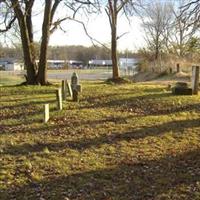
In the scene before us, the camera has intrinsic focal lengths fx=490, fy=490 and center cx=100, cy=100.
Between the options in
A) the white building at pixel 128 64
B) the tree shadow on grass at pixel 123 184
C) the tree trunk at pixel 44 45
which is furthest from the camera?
the white building at pixel 128 64

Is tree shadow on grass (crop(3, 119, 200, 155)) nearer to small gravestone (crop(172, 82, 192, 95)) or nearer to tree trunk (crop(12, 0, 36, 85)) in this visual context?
small gravestone (crop(172, 82, 192, 95))

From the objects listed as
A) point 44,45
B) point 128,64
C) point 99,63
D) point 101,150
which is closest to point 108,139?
point 101,150

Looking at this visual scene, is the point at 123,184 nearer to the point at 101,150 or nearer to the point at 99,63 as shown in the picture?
the point at 101,150

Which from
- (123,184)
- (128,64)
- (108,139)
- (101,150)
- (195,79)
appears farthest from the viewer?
(128,64)

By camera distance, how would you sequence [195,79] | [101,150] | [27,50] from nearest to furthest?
[101,150], [195,79], [27,50]

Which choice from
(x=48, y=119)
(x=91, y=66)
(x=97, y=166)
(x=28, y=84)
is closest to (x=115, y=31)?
(x=28, y=84)

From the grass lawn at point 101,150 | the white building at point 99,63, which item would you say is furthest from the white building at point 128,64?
the grass lawn at point 101,150

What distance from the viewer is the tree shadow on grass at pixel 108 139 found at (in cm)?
957

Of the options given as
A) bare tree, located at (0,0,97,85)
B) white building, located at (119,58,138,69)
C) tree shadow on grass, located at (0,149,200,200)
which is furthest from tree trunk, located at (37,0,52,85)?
white building, located at (119,58,138,69)

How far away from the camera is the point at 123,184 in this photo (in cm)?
768

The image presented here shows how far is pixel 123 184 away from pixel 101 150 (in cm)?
202

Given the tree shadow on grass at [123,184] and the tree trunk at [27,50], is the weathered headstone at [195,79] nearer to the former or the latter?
the tree trunk at [27,50]

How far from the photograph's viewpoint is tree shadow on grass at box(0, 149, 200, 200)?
7152 millimetres

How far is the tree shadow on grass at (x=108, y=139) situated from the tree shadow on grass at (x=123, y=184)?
146 centimetres
